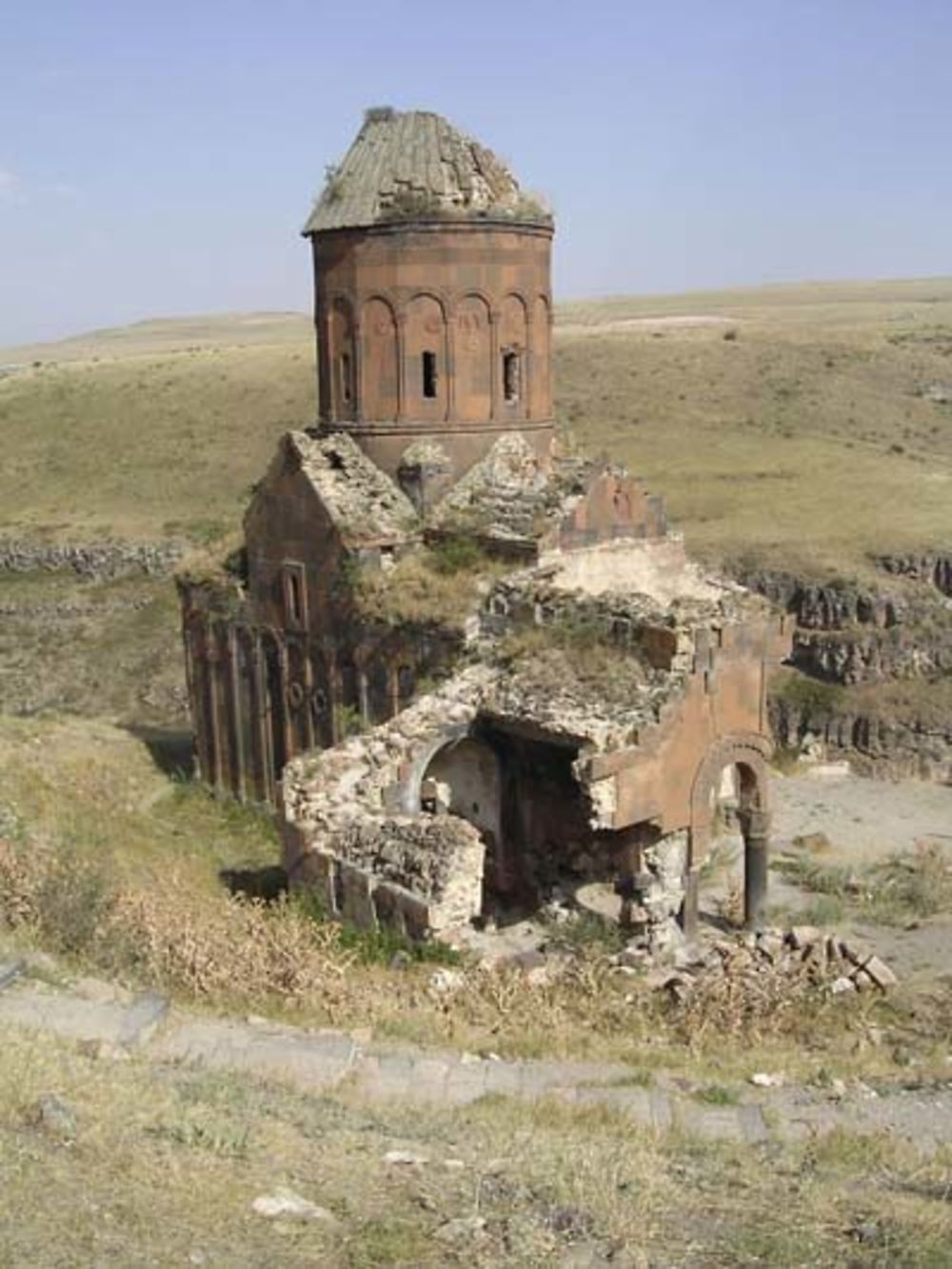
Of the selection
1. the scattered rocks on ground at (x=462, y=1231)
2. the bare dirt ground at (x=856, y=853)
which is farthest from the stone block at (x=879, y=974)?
the scattered rocks on ground at (x=462, y=1231)

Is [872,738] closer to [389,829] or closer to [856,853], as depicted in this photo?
[856,853]

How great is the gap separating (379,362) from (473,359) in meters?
1.23

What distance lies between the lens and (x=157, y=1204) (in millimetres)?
4902

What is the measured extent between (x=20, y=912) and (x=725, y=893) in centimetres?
857

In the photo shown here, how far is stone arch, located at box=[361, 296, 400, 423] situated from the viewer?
55.1 ft

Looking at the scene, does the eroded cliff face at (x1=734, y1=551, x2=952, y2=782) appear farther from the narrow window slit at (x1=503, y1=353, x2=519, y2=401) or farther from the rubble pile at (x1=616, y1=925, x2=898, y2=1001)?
the rubble pile at (x1=616, y1=925, x2=898, y2=1001)

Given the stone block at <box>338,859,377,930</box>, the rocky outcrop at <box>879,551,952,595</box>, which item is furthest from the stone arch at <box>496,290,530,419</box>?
the rocky outcrop at <box>879,551,952,595</box>

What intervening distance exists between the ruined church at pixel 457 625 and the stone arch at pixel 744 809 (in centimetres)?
3

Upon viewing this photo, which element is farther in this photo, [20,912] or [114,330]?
[114,330]

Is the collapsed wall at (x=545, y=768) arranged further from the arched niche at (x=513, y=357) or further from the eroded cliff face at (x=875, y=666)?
the eroded cliff face at (x=875, y=666)

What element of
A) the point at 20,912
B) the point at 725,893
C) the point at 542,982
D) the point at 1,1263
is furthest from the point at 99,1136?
the point at 725,893

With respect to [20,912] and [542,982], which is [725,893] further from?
[20,912]

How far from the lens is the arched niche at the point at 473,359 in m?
16.7

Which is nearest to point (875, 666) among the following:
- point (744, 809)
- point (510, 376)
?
point (510, 376)
